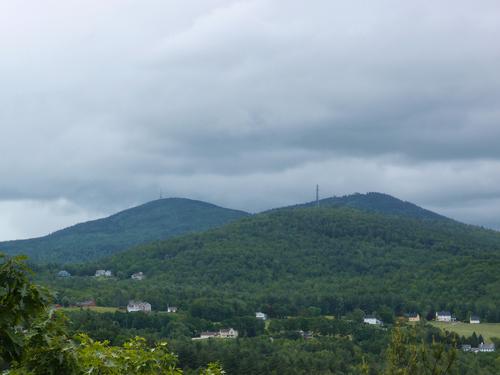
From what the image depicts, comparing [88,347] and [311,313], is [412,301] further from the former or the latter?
[88,347]

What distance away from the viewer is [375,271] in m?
174

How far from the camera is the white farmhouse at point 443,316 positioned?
122 metres

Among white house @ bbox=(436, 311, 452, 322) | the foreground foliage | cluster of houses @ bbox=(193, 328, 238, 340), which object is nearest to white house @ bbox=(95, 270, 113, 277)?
cluster of houses @ bbox=(193, 328, 238, 340)

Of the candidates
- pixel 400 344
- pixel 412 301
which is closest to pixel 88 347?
pixel 400 344

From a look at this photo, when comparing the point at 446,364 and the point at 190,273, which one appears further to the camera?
the point at 190,273

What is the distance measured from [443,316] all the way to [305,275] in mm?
50736

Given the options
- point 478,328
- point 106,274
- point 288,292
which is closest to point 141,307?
point 288,292

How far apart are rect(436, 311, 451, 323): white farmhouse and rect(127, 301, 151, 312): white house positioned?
49.0m

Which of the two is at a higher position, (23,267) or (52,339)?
(23,267)

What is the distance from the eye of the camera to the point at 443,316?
407 feet

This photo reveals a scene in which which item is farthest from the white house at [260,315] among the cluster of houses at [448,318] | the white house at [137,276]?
the white house at [137,276]

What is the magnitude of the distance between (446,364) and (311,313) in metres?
117

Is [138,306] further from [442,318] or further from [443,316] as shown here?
[443,316]

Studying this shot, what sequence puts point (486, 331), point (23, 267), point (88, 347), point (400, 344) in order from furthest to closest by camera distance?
point (486, 331)
point (400, 344)
point (88, 347)
point (23, 267)
